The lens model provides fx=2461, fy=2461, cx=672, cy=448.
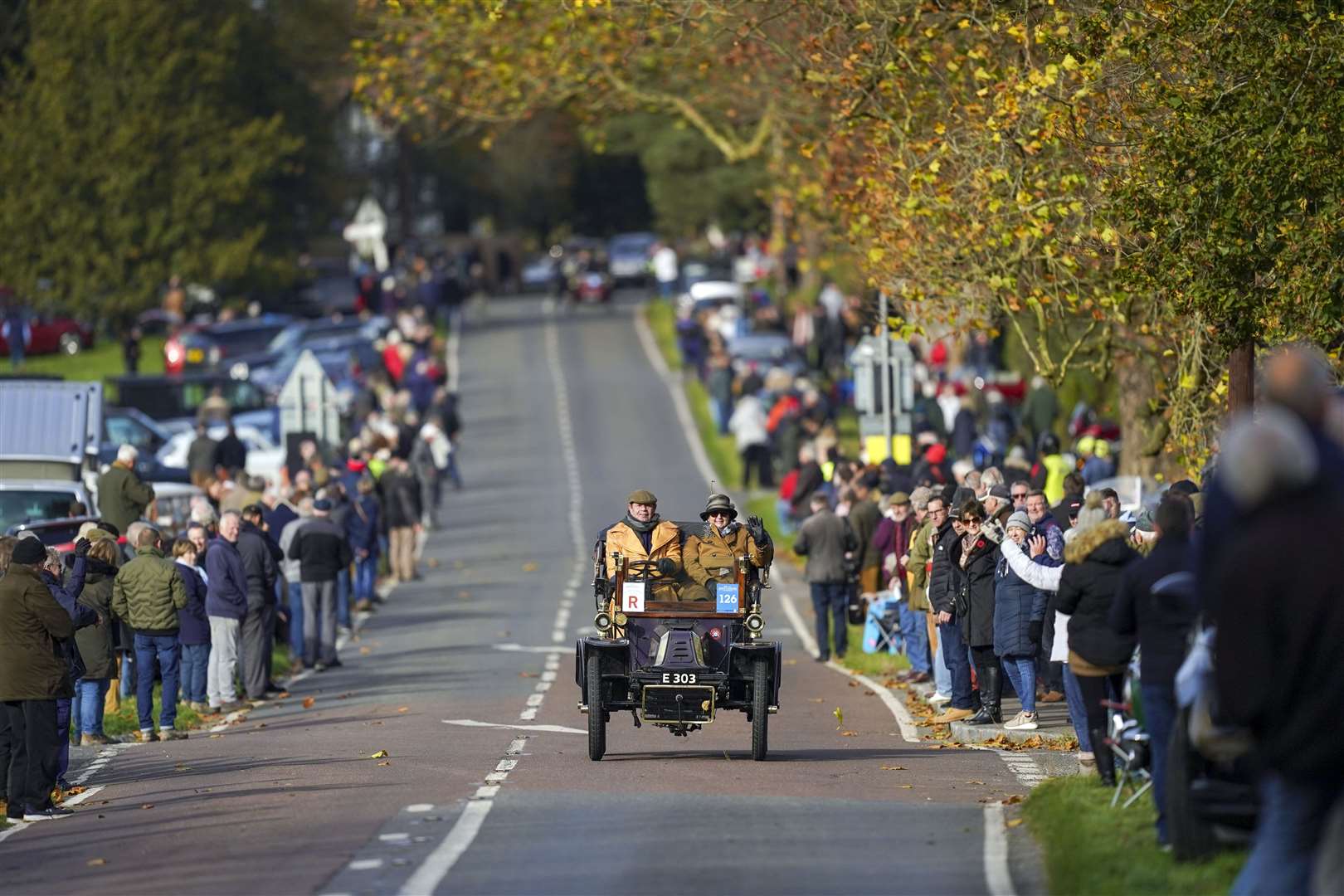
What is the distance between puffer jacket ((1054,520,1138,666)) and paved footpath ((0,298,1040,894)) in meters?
1.12

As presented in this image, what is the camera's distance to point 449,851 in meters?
12.6

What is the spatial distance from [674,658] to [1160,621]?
5198 mm

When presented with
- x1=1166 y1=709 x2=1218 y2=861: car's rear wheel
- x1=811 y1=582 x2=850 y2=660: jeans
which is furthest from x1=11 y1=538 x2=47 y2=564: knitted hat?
x1=811 y1=582 x2=850 y2=660: jeans

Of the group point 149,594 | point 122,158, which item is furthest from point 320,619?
point 122,158

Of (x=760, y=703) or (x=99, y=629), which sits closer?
(x=760, y=703)

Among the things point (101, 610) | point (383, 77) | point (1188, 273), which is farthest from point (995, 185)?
point (383, 77)

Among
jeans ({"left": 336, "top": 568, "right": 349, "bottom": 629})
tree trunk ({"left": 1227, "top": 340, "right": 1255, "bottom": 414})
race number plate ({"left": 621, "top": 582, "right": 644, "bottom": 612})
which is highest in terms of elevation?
tree trunk ({"left": 1227, "top": 340, "right": 1255, "bottom": 414})

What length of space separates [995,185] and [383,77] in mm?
9965

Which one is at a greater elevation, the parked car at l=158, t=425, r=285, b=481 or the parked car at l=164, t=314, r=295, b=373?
the parked car at l=164, t=314, r=295, b=373

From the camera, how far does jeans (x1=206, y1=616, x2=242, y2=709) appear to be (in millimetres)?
21812

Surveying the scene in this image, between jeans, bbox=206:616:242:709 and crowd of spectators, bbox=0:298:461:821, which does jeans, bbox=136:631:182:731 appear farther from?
jeans, bbox=206:616:242:709

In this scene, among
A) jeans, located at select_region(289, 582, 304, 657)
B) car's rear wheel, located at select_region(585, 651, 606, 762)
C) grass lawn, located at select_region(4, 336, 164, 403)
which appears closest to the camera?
car's rear wheel, located at select_region(585, 651, 606, 762)

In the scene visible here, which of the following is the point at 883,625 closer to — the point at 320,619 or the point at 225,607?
the point at 320,619

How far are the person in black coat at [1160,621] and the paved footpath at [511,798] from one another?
976mm
